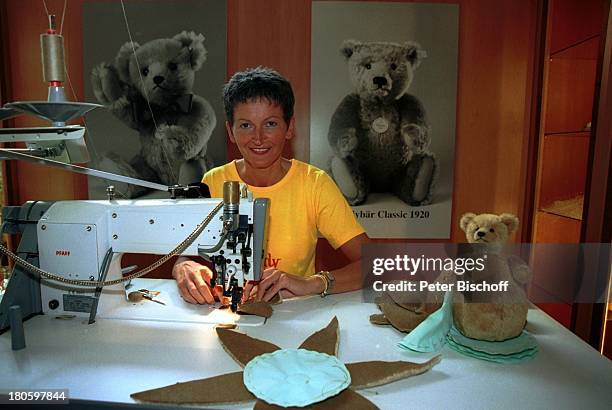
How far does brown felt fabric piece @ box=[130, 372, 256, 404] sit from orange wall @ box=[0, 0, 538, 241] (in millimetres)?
1720

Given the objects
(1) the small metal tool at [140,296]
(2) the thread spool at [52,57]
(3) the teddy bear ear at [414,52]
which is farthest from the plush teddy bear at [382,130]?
(2) the thread spool at [52,57]

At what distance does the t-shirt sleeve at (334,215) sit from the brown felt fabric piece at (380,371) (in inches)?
25.6

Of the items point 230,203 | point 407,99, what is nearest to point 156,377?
point 230,203

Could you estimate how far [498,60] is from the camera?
2242 mm

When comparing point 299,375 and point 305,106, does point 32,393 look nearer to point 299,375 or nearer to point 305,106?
point 299,375

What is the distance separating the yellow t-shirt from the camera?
1.43m

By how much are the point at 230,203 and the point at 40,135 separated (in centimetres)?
40

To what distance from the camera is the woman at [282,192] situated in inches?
Answer: 49.6

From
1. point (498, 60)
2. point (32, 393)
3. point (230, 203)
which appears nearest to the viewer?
point (32, 393)

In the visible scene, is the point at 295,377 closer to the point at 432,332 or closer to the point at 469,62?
the point at 432,332

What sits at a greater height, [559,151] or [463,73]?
[463,73]

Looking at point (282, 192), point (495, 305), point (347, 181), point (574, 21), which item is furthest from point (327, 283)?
point (574, 21)

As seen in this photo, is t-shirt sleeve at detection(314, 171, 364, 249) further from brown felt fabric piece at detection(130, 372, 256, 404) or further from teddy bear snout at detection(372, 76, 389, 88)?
teddy bear snout at detection(372, 76, 389, 88)

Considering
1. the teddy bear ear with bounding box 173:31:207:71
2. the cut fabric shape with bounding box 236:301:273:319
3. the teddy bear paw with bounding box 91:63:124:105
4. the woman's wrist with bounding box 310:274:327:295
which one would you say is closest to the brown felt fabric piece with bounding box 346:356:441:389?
the cut fabric shape with bounding box 236:301:273:319
